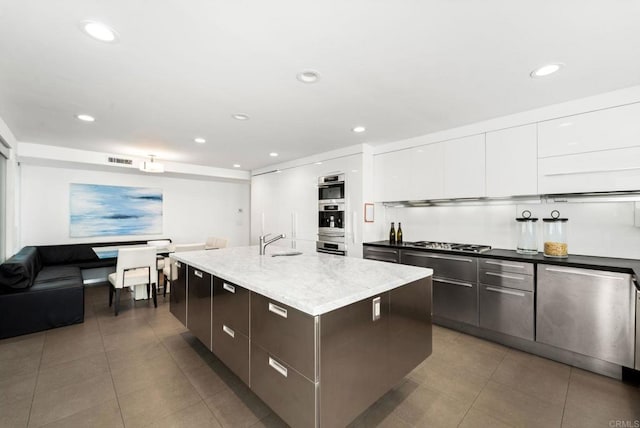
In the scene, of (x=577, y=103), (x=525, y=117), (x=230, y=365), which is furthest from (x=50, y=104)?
(x=577, y=103)

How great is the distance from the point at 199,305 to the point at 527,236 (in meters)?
3.48

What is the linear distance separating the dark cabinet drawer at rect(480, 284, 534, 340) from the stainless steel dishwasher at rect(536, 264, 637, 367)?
8 centimetres

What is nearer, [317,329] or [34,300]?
[317,329]

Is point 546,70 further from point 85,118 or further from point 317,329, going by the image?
point 85,118

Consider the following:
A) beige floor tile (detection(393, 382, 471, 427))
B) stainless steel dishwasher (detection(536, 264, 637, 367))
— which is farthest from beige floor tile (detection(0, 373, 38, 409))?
stainless steel dishwasher (detection(536, 264, 637, 367))

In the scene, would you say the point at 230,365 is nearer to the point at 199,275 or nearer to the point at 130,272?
the point at 199,275

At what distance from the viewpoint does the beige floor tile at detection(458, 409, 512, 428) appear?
1.70m

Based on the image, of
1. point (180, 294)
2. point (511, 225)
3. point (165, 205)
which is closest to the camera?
point (180, 294)

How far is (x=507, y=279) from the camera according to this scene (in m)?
2.73

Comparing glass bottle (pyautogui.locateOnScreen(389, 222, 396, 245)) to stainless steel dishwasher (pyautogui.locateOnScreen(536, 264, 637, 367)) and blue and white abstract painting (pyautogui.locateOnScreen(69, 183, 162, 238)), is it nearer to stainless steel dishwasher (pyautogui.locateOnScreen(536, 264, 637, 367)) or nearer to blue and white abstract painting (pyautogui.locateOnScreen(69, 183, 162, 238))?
stainless steel dishwasher (pyautogui.locateOnScreen(536, 264, 637, 367))

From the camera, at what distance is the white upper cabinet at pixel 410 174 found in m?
3.56

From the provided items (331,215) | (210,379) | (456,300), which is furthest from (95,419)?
(331,215)

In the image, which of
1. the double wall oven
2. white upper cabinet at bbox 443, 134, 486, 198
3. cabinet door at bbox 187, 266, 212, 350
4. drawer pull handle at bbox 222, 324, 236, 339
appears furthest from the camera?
the double wall oven

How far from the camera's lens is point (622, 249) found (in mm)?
2590
